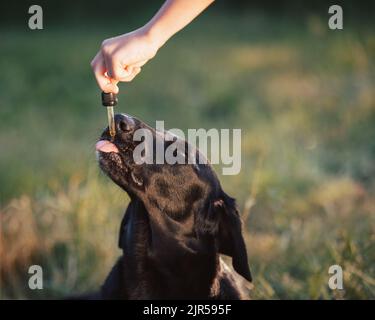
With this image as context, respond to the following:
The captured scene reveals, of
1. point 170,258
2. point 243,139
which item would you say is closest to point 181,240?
point 170,258

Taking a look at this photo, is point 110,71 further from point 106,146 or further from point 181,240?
point 181,240

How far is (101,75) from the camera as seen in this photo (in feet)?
10.0

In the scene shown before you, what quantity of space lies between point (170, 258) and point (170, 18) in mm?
1256

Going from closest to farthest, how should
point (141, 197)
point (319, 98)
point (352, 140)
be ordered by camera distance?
point (141, 197) < point (352, 140) < point (319, 98)

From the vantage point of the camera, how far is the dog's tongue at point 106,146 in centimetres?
346

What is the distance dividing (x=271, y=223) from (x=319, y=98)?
3227 mm

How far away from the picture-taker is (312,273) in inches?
179

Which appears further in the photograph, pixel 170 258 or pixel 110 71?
pixel 170 258

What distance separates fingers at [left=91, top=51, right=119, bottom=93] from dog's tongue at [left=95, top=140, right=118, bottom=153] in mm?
381

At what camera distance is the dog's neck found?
3760 millimetres


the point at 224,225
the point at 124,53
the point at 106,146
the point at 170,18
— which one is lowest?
the point at 224,225

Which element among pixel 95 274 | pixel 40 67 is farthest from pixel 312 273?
pixel 40 67

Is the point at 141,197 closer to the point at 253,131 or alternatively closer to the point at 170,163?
the point at 170,163

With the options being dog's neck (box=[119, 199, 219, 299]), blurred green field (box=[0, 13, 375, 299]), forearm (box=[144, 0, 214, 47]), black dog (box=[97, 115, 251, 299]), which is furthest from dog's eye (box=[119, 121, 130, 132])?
blurred green field (box=[0, 13, 375, 299])
